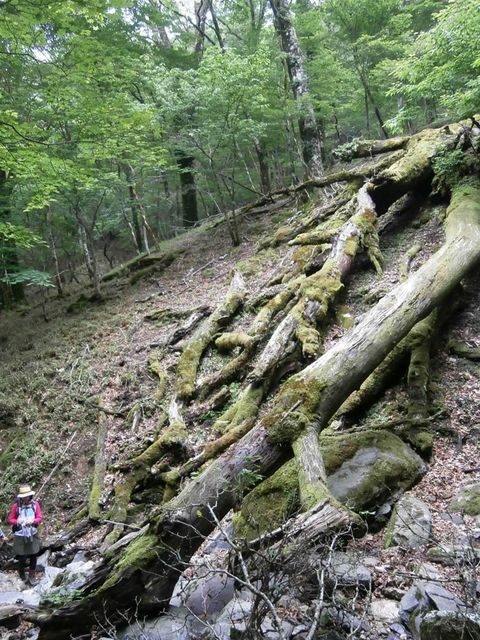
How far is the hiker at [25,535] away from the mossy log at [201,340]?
9.25 ft

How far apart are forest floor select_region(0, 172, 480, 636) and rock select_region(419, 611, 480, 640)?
2.17ft

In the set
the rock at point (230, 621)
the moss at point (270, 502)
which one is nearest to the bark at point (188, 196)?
the moss at point (270, 502)

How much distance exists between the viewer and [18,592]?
601 centimetres

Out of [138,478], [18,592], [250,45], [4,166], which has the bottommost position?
[18,592]

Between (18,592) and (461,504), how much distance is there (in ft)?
18.3

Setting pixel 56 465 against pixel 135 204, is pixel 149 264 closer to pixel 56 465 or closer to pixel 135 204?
pixel 135 204

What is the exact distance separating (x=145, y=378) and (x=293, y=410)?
5.40 meters

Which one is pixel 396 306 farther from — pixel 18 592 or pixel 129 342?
pixel 129 342

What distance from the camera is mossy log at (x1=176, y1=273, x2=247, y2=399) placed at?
8172 mm

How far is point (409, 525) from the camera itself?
4098mm

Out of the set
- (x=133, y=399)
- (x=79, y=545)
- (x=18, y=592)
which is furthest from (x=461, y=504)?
(x=133, y=399)

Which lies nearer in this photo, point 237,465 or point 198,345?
point 237,465

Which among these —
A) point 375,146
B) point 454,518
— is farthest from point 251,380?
point 375,146

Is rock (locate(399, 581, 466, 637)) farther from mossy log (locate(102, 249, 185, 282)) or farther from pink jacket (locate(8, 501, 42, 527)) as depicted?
mossy log (locate(102, 249, 185, 282))
